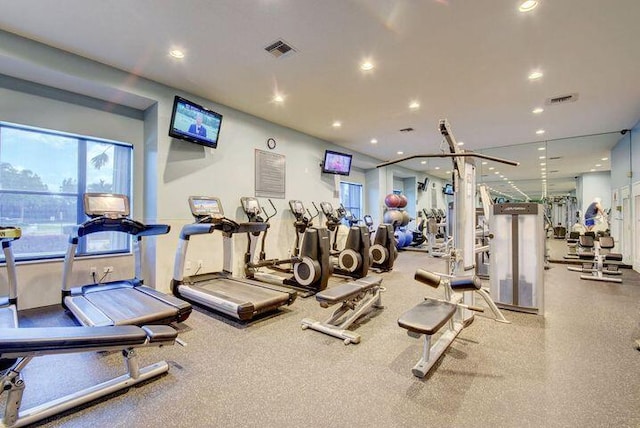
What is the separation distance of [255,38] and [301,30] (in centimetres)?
54

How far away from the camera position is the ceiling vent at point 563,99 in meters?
4.77

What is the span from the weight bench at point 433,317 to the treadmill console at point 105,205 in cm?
342

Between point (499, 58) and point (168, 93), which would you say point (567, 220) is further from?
point (168, 93)

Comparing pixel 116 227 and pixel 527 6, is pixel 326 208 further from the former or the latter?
pixel 527 6

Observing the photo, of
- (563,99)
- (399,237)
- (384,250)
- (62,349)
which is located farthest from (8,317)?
(399,237)

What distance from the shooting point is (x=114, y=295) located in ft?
11.0

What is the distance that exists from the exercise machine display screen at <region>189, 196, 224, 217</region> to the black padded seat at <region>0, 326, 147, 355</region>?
2450 mm

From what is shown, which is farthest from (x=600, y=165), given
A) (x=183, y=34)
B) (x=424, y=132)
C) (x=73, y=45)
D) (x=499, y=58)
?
(x=73, y=45)

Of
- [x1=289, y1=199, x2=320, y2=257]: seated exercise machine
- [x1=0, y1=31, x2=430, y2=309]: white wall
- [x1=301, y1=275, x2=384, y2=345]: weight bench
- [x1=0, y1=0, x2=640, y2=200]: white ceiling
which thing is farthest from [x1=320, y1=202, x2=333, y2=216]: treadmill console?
[x1=301, y1=275, x2=384, y2=345]: weight bench

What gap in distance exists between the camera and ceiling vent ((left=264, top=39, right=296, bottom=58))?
134 inches

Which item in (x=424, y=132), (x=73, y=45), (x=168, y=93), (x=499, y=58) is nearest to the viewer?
(x=73, y=45)

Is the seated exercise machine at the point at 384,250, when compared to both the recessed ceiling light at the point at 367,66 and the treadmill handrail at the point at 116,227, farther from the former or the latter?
the treadmill handrail at the point at 116,227

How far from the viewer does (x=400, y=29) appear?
312 cm

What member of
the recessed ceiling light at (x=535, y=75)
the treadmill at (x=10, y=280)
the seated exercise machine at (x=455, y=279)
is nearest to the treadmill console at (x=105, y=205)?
the treadmill at (x=10, y=280)
